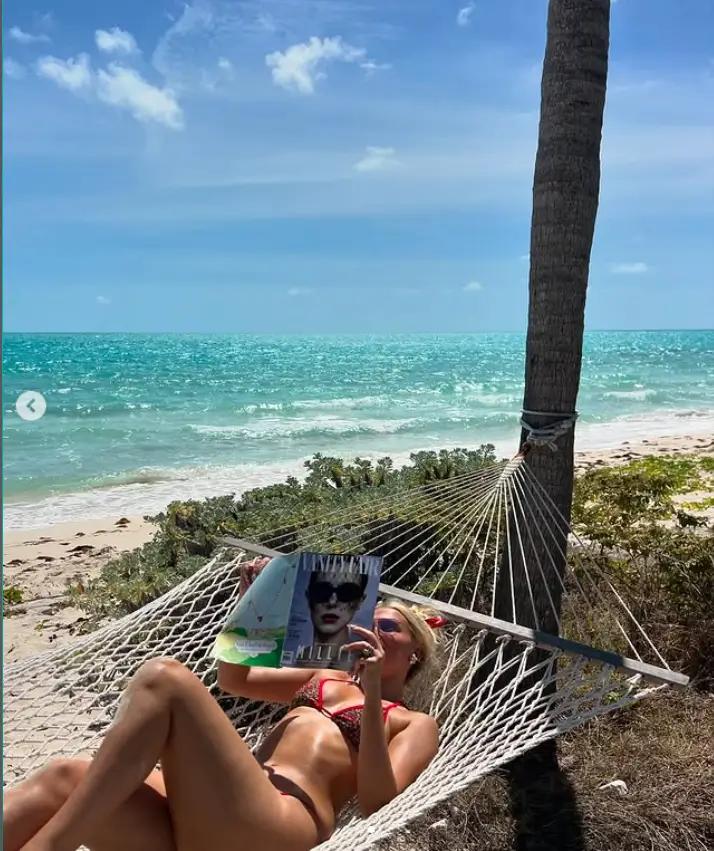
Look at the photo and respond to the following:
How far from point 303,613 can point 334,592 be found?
0.09 metres

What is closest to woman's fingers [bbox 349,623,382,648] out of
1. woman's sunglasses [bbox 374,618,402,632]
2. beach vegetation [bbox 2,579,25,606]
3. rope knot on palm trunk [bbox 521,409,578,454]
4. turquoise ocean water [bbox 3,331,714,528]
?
woman's sunglasses [bbox 374,618,402,632]

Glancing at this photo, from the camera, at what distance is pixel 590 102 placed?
252 centimetres

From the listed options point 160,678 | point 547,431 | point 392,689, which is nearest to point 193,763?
point 160,678

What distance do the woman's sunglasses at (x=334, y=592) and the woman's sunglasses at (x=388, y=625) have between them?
16cm

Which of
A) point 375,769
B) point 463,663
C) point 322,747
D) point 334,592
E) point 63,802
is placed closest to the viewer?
point 63,802

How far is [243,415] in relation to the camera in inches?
687

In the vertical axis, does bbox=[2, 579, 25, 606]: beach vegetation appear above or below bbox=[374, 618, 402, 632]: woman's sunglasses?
below

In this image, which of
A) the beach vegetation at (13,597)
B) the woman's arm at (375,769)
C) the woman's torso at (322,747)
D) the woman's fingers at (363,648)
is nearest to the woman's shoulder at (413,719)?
the woman's torso at (322,747)

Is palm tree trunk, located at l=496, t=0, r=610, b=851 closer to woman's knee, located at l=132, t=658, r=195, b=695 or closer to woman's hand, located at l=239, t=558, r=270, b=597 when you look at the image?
woman's hand, located at l=239, t=558, r=270, b=597

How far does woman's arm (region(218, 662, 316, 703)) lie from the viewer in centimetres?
217

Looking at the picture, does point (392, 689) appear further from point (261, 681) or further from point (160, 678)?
point (160, 678)

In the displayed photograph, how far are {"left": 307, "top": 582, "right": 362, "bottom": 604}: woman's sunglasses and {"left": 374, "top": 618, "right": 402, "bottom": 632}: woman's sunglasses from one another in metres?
0.16

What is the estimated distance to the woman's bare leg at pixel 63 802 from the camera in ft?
5.17

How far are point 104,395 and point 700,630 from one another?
1738 centimetres
